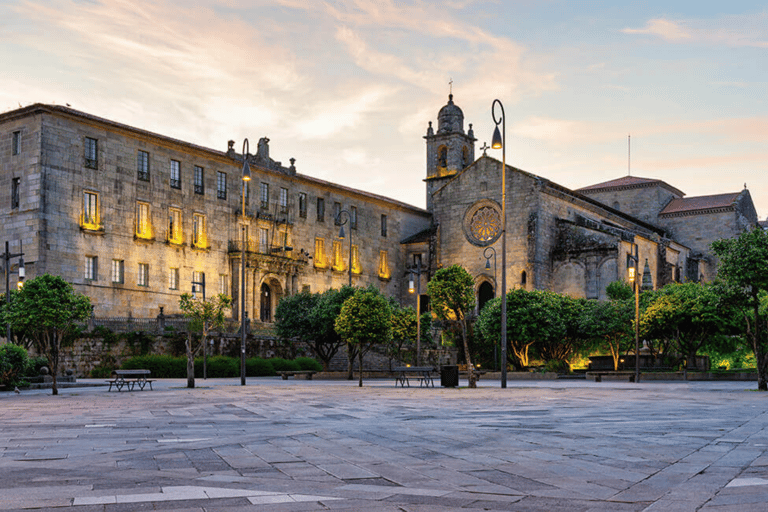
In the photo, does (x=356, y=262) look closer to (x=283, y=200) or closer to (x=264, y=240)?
(x=283, y=200)

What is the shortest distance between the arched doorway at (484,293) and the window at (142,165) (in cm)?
2690

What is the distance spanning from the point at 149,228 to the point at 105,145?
18.2 ft

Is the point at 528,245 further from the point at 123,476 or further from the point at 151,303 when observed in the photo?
the point at 123,476

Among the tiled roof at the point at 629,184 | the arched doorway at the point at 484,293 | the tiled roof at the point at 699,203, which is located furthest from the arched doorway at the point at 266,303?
the tiled roof at the point at 699,203

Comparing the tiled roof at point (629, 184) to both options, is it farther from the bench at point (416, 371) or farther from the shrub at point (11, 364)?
the shrub at point (11, 364)

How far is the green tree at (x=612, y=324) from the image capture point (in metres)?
44.0

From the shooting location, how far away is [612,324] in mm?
44219

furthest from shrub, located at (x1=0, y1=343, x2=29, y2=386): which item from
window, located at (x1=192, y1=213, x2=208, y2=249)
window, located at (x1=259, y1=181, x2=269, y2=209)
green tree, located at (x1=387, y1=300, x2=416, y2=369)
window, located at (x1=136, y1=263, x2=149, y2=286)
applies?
window, located at (x1=259, y1=181, x2=269, y2=209)

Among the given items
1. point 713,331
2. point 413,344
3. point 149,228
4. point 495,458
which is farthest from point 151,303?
point 495,458

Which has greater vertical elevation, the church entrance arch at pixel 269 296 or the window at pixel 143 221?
→ the window at pixel 143 221

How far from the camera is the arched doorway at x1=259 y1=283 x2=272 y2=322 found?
58750 mm

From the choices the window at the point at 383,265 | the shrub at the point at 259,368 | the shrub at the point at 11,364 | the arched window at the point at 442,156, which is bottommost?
the shrub at the point at 259,368

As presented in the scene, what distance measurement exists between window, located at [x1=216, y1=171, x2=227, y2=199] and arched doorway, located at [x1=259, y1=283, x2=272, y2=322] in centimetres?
694

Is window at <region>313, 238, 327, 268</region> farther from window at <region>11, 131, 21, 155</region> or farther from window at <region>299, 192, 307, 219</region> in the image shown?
window at <region>11, 131, 21, 155</region>
